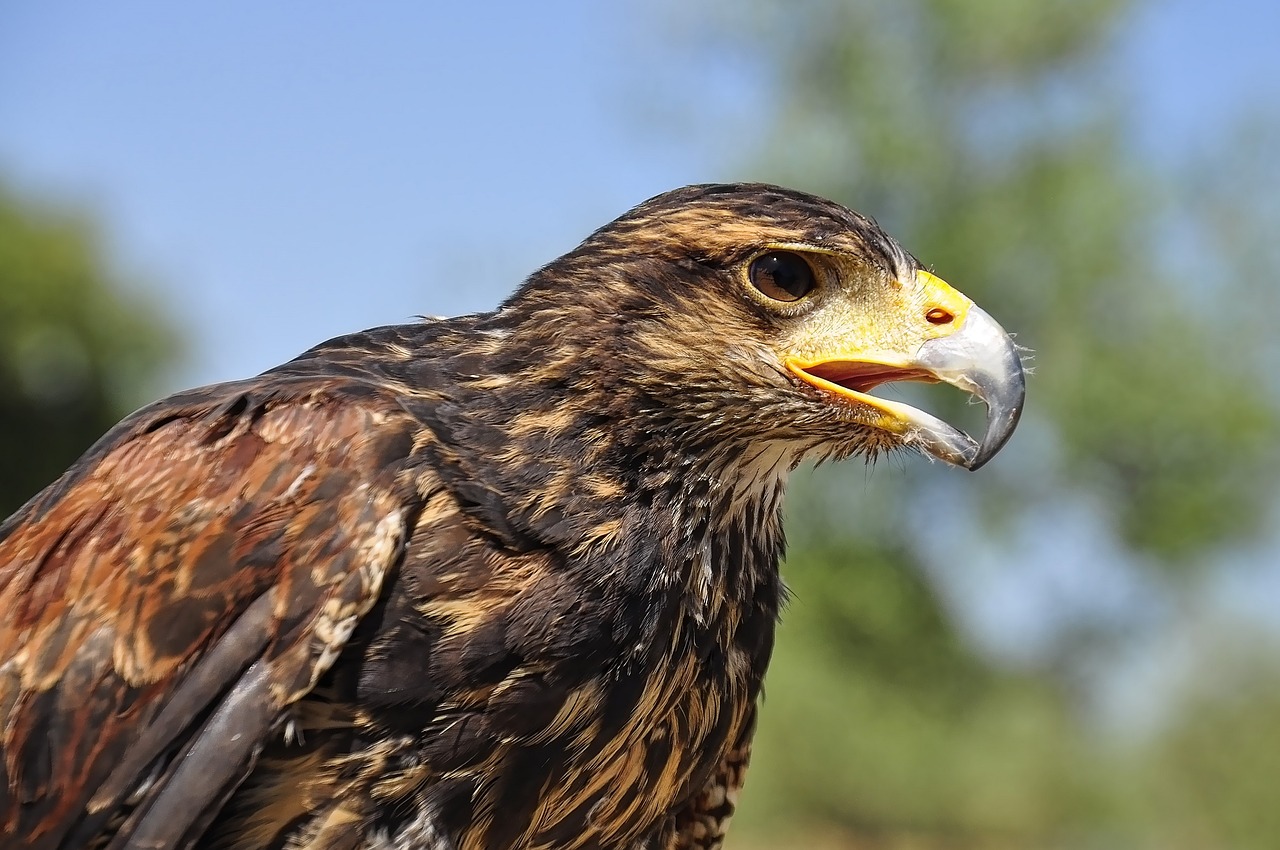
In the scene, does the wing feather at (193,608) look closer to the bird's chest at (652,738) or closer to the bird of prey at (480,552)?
the bird of prey at (480,552)

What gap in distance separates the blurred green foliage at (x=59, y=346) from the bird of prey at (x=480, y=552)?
21.0 m

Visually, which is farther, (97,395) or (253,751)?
(97,395)

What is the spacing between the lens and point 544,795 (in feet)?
10.6

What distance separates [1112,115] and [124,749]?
27.8 metres

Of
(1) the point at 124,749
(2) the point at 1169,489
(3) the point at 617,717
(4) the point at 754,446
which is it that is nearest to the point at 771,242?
(4) the point at 754,446

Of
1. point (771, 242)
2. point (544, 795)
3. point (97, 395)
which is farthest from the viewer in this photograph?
point (97, 395)

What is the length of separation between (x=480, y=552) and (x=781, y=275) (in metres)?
1.11

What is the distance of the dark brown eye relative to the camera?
11.5ft

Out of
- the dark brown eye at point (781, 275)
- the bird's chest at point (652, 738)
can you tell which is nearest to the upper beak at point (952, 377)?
the dark brown eye at point (781, 275)

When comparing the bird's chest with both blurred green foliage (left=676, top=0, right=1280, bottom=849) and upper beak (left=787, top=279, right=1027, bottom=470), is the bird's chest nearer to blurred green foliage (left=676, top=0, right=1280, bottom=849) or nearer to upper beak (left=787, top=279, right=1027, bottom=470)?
upper beak (left=787, top=279, right=1027, bottom=470)

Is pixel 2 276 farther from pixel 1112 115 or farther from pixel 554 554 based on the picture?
pixel 554 554

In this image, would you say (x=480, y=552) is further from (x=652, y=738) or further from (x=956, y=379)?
(x=956, y=379)

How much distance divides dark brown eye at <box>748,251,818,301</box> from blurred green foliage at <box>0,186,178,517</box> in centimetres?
2152

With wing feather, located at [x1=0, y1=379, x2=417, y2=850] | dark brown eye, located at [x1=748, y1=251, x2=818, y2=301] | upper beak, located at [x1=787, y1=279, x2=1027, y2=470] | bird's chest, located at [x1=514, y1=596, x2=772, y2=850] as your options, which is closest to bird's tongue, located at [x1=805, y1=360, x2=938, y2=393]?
upper beak, located at [x1=787, y1=279, x2=1027, y2=470]
